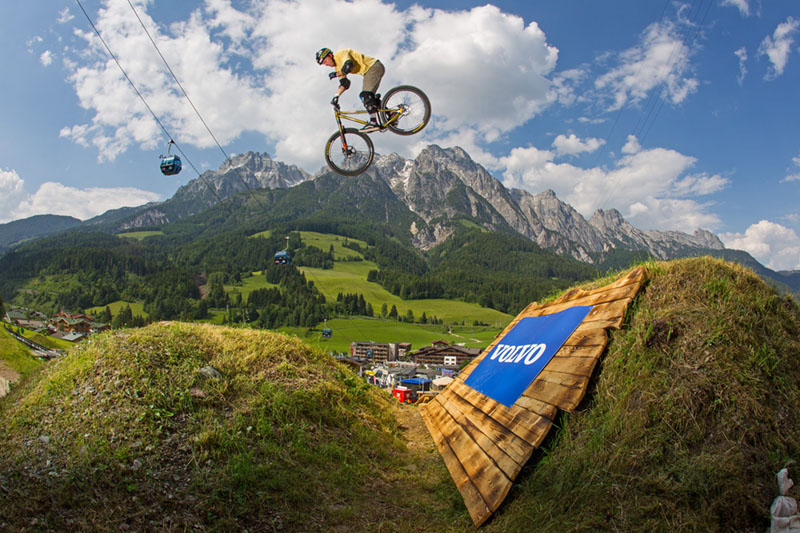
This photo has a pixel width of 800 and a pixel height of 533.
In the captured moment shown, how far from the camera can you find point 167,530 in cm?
414

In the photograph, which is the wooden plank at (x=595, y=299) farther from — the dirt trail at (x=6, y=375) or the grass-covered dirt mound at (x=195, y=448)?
the dirt trail at (x=6, y=375)

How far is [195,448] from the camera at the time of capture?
5746mm

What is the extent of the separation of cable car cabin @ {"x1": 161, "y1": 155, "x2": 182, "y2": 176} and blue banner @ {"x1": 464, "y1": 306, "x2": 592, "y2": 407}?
1460 centimetres

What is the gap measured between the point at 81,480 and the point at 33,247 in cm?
26305

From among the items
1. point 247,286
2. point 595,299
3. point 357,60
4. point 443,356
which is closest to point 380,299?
point 247,286

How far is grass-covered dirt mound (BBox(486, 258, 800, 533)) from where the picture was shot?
3.75 metres

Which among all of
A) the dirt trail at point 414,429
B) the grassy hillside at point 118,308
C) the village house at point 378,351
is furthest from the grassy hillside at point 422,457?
the grassy hillside at point 118,308

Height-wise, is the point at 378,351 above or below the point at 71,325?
below

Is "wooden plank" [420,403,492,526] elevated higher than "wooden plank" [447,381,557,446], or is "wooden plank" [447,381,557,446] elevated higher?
"wooden plank" [447,381,557,446]

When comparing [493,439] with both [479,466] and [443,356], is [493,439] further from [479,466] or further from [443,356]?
[443,356]

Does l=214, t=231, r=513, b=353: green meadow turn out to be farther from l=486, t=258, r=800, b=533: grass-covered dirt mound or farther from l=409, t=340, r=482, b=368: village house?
l=486, t=258, r=800, b=533: grass-covered dirt mound

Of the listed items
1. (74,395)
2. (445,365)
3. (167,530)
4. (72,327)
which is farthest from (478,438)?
(72,327)

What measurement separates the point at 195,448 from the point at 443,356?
76.4 m

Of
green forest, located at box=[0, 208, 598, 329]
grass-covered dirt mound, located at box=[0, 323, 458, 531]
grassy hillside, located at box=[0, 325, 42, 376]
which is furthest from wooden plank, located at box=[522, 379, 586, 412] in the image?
green forest, located at box=[0, 208, 598, 329]
